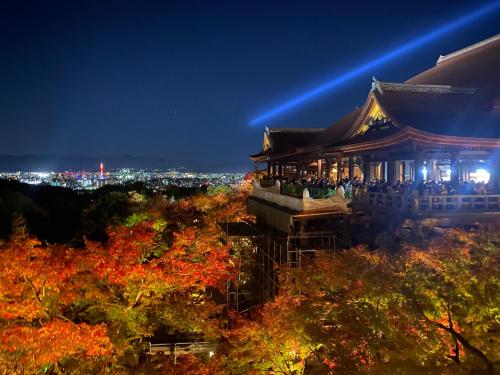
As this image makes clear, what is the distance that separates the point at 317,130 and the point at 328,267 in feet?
93.1

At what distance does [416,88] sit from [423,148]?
4.41 meters

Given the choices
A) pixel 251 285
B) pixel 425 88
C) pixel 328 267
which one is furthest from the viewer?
pixel 251 285

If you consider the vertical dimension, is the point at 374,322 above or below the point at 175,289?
above

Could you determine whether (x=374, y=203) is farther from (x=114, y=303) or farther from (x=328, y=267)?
(x=114, y=303)

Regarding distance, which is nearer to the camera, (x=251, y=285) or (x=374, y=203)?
(x=374, y=203)

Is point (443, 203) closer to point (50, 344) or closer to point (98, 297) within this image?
point (98, 297)

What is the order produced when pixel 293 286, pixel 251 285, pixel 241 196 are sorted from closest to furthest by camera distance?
pixel 293 286 → pixel 251 285 → pixel 241 196

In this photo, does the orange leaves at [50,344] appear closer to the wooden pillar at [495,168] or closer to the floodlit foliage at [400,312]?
the floodlit foliage at [400,312]

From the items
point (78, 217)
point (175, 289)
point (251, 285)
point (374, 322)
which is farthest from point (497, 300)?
point (78, 217)

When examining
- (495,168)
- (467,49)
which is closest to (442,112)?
(495,168)

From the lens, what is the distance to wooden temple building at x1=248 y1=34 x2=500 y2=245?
1348cm

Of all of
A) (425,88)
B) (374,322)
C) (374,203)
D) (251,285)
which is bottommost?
(251,285)

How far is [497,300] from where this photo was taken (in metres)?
8.95

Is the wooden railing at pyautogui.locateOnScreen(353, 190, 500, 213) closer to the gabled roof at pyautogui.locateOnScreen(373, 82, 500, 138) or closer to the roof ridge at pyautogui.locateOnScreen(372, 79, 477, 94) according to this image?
the gabled roof at pyautogui.locateOnScreen(373, 82, 500, 138)
